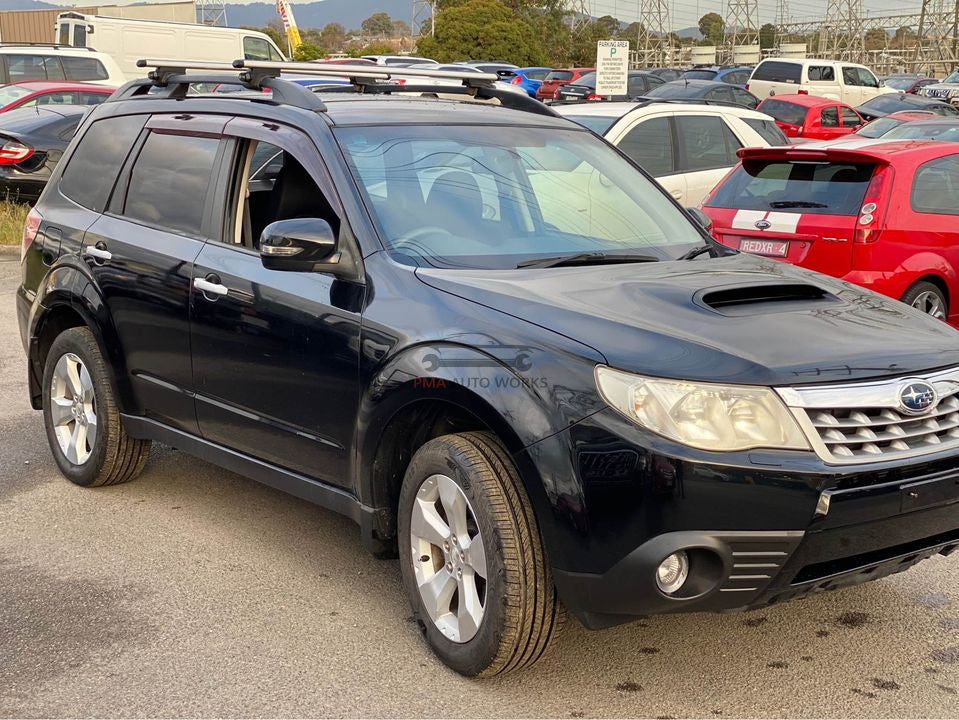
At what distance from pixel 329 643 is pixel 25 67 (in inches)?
776

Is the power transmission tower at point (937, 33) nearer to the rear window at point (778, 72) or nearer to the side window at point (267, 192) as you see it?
the rear window at point (778, 72)

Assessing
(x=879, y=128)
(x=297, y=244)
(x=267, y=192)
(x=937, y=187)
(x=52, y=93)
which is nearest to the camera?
(x=297, y=244)

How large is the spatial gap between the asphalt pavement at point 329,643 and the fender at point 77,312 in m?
0.64

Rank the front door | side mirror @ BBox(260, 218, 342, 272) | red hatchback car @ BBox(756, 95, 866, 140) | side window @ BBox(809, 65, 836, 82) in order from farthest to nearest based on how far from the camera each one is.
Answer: side window @ BBox(809, 65, 836, 82), red hatchback car @ BBox(756, 95, 866, 140), the front door, side mirror @ BBox(260, 218, 342, 272)

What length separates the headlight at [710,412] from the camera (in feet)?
10.7

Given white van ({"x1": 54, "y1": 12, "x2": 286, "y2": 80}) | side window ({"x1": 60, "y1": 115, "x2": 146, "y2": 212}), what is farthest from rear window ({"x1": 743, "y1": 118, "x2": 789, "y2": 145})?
white van ({"x1": 54, "y1": 12, "x2": 286, "y2": 80})

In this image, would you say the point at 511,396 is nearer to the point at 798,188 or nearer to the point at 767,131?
the point at 798,188

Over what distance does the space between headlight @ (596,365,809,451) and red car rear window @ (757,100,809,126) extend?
806 inches

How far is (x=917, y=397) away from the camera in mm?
3471

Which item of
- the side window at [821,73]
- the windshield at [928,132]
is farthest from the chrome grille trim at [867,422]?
the side window at [821,73]

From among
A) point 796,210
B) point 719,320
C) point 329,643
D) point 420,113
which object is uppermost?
point 420,113

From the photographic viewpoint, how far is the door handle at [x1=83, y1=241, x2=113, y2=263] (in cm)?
525

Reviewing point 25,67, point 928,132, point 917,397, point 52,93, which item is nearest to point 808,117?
point 928,132

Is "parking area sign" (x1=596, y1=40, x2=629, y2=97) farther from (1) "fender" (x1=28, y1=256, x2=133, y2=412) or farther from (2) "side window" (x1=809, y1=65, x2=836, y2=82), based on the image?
(2) "side window" (x1=809, y1=65, x2=836, y2=82)
